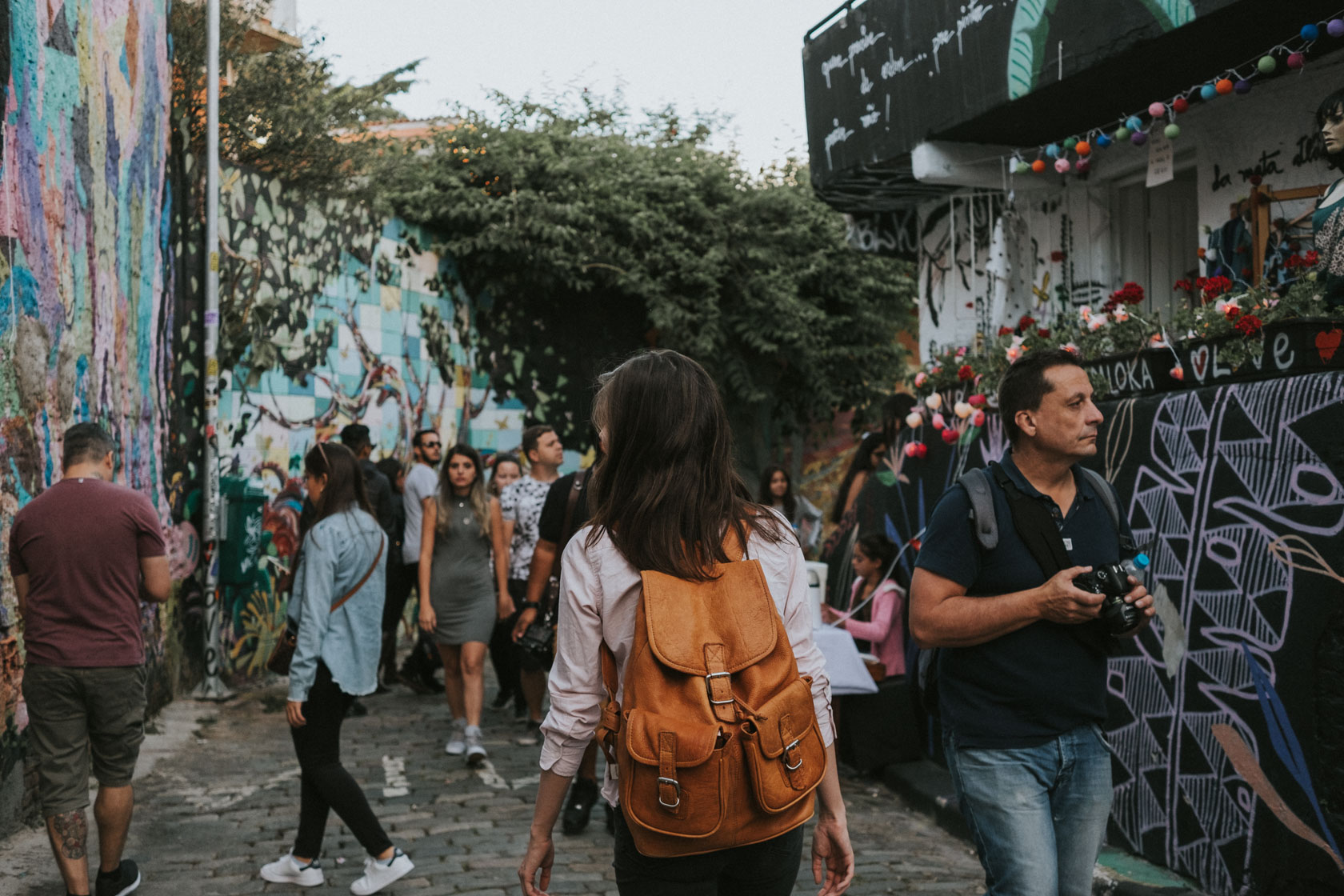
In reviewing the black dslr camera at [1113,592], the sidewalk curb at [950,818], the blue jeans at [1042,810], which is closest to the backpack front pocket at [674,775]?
the blue jeans at [1042,810]

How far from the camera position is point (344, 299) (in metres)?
12.0

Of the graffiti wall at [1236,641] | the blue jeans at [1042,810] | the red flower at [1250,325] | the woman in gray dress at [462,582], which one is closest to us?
the blue jeans at [1042,810]

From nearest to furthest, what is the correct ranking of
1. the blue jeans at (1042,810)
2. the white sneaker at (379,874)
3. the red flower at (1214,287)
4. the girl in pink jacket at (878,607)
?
the blue jeans at (1042,810), the white sneaker at (379,874), the red flower at (1214,287), the girl in pink jacket at (878,607)

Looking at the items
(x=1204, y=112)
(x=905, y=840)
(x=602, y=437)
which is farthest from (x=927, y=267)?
(x=602, y=437)

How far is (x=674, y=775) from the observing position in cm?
236

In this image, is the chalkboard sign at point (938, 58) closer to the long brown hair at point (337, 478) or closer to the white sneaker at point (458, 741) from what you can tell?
the long brown hair at point (337, 478)

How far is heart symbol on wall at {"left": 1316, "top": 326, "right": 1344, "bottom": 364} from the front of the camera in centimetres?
460

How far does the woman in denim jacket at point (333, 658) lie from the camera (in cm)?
503

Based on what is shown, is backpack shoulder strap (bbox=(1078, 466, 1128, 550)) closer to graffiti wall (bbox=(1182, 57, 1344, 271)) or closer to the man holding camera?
the man holding camera

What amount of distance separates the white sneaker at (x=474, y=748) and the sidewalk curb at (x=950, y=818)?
7.86ft

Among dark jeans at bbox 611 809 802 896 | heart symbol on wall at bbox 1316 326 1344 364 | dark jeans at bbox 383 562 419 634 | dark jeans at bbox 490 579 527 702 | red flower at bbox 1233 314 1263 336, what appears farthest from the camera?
dark jeans at bbox 383 562 419 634

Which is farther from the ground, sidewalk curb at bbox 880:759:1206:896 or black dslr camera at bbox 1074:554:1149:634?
black dslr camera at bbox 1074:554:1149:634

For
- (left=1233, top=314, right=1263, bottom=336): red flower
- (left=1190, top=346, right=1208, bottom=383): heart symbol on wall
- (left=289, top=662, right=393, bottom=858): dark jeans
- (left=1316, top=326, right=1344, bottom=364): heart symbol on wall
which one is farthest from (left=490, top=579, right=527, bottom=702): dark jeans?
(left=1316, top=326, right=1344, bottom=364): heart symbol on wall

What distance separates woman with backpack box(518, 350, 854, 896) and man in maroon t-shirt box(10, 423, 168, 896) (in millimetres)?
2911
